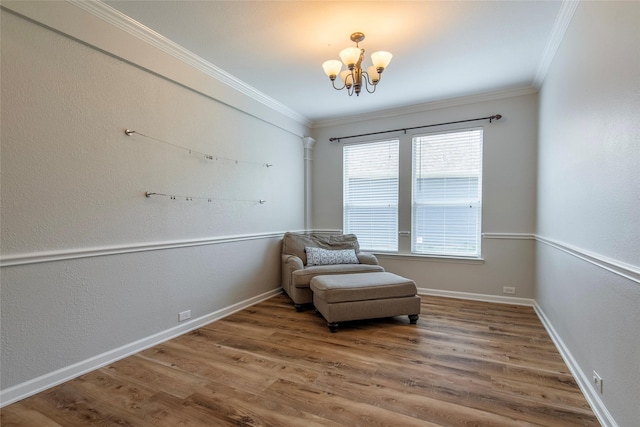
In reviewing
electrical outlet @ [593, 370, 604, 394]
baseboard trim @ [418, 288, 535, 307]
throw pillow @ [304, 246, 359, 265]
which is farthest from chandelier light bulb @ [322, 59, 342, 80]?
baseboard trim @ [418, 288, 535, 307]

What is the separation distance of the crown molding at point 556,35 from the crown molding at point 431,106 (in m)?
0.37

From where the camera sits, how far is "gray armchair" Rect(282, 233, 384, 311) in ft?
11.7

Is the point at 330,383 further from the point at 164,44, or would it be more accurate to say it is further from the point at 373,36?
the point at 164,44

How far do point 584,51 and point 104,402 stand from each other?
3856 mm

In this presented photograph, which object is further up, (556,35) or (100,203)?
(556,35)

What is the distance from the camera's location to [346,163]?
15.9ft

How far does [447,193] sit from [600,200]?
2.41 meters

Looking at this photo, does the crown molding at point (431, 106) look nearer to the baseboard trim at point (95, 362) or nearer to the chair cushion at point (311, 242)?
the chair cushion at point (311, 242)

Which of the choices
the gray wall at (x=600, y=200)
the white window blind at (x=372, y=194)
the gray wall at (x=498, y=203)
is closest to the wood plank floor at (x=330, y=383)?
the gray wall at (x=600, y=200)

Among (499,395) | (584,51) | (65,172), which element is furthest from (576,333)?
(65,172)

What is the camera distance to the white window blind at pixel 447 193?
3990 millimetres

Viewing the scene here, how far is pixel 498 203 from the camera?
151 inches

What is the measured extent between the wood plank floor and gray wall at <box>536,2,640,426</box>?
0.35 metres

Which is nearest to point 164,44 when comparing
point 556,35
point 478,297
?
point 556,35
